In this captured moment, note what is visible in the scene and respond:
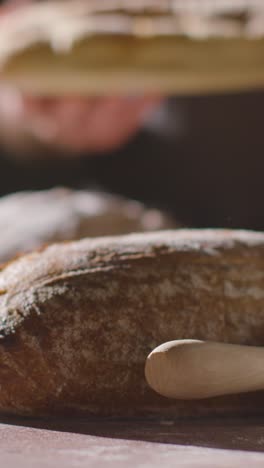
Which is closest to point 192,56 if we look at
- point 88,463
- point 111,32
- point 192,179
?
point 111,32

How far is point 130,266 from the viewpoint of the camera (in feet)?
2.20

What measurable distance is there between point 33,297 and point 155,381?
135mm

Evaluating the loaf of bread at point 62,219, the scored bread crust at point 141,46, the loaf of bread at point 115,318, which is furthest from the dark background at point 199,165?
the loaf of bread at point 115,318

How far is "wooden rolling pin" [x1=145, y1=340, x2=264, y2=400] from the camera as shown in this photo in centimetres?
59

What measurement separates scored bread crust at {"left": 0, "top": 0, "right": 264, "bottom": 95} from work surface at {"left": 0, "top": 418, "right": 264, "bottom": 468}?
1.48 feet

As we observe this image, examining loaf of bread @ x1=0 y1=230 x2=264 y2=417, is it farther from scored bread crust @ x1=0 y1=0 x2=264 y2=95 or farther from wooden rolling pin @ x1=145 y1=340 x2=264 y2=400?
scored bread crust @ x1=0 y1=0 x2=264 y2=95

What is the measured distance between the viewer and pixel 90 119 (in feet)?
8.40

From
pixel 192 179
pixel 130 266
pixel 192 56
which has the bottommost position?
pixel 192 179

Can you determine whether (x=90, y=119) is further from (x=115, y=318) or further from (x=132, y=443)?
(x=132, y=443)

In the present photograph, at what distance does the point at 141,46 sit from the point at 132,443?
508 millimetres

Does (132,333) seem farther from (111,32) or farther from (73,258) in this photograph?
(111,32)

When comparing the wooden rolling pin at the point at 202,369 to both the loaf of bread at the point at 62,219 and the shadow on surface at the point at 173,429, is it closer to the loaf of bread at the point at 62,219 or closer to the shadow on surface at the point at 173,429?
the shadow on surface at the point at 173,429

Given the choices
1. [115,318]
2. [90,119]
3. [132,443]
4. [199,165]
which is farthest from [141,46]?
[90,119]

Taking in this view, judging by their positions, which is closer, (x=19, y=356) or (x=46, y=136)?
(x=19, y=356)
